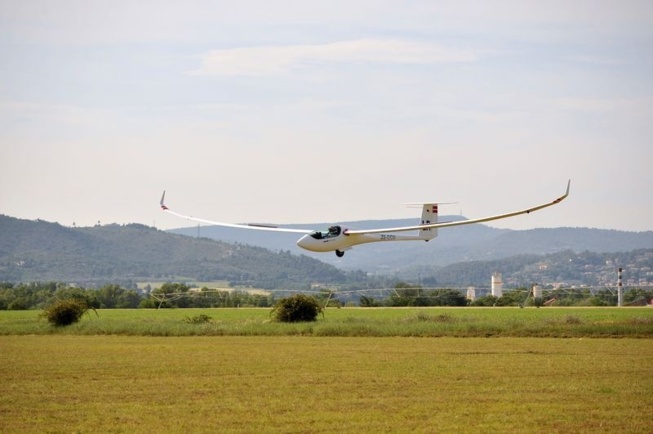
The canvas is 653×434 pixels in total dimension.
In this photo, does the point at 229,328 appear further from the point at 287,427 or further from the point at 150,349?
the point at 287,427

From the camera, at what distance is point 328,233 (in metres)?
39.1

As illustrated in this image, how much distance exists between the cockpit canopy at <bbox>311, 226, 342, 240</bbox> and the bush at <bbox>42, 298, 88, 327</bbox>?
9491 millimetres

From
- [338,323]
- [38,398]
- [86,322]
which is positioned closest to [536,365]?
[38,398]

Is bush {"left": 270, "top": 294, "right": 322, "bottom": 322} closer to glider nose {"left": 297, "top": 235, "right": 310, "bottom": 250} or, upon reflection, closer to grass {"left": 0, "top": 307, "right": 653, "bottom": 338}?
grass {"left": 0, "top": 307, "right": 653, "bottom": 338}

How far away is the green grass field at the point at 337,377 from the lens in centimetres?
1762

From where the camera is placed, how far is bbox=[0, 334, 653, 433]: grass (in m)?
17.5

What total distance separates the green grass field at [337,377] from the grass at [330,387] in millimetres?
39

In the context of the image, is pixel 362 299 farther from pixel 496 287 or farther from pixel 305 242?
pixel 305 242

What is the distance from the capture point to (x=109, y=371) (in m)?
24.8

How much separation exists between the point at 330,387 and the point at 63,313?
69.1 ft

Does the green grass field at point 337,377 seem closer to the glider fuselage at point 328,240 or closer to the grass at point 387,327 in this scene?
the grass at point 387,327

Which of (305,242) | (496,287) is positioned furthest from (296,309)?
(496,287)

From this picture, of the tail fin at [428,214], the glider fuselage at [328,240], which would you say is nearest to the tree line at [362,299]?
the tail fin at [428,214]

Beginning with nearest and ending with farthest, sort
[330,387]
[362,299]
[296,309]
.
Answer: [330,387]
[296,309]
[362,299]
